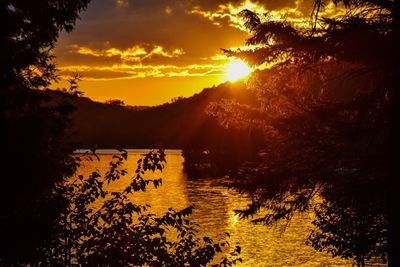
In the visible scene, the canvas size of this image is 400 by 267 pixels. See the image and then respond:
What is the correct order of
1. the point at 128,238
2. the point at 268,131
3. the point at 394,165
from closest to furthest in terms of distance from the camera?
1. the point at 394,165
2. the point at 128,238
3. the point at 268,131

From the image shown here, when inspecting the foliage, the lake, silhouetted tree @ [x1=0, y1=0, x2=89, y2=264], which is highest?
silhouetted tree @ [x1=0, y1=0, x2=89, y2=264]

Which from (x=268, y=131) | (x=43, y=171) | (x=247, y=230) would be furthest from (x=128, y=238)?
(x=247, y=230)

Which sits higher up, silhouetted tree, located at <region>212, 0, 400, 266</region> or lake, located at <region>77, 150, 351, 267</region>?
silhouetted tree, located at <region>212, 0, 400, 266</region>

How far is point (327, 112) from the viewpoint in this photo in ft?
32.9

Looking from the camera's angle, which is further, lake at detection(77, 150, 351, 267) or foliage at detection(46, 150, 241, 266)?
lake at detection(77, 150, 351, 267)

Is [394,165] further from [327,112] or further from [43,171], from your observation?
Result: [43,171]

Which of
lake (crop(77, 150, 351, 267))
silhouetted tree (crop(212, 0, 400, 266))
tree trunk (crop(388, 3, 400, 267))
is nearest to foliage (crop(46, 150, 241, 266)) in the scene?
silhouetted tree (crop(212, 0, 400, 266))

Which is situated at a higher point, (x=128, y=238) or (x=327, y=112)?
(x=327, y=112)

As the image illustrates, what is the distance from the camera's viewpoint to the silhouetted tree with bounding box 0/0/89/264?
9719mm

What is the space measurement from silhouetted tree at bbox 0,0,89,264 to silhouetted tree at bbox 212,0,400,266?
399 cm

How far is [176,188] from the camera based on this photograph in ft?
396

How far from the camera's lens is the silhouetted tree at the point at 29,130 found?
972 cm

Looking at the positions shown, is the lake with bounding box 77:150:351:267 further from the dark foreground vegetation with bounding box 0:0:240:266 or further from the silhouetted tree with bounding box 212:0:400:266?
the silhouetted tree with bounding box 212:0:400:266

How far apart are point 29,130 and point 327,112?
6147 millimetres
